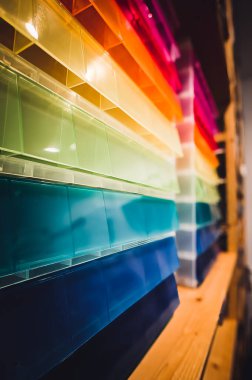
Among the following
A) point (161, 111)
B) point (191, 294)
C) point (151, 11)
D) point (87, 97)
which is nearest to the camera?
point (87, 97)

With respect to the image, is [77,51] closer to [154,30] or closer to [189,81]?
[154,30]

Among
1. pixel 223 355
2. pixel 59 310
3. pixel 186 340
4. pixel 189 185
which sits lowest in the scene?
pixel 223 355

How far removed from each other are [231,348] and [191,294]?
0.51 metres

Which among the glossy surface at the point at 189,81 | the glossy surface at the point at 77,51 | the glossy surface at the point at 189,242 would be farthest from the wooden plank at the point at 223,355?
the glossy surface at the point at 189,81

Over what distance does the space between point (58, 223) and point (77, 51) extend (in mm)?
365

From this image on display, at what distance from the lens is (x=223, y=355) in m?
1.05

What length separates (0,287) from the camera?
30 cm

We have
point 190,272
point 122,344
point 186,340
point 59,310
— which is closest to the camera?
point 59,310

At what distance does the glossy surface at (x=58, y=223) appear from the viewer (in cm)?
31

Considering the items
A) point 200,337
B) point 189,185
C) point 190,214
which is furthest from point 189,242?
point 200,337

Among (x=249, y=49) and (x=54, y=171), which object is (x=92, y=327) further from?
(x=249, y=49)

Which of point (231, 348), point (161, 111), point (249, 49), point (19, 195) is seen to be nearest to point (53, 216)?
point (19, 195)

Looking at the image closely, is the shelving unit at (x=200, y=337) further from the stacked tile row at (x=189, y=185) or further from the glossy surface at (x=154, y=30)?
the glossy surface at (x=154, y=30)

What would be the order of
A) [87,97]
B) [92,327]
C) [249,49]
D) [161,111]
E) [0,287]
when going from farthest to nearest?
[249,49], [161,111], [87,97], [92,327], [0,287]
